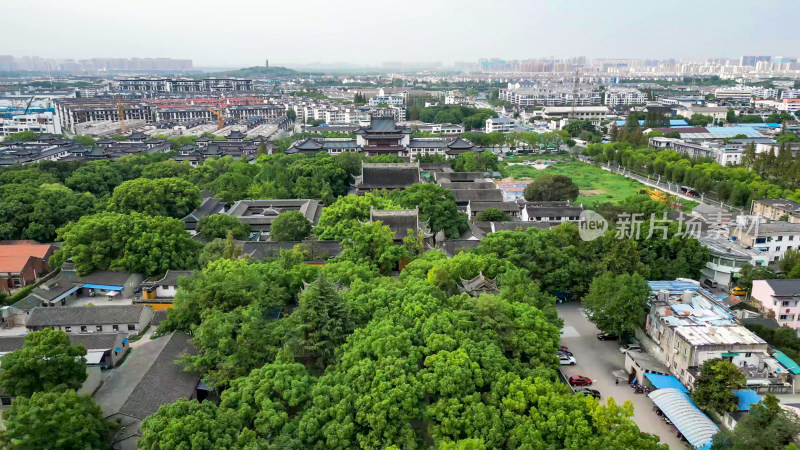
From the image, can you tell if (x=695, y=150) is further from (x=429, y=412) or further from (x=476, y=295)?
(x=429, y=412)

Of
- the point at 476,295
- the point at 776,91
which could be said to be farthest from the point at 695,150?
the point at 776,91

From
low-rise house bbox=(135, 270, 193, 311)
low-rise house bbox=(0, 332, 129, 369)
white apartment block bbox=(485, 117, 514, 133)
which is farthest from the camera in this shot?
white apartment block bbox=(485, 117, 514, 133)

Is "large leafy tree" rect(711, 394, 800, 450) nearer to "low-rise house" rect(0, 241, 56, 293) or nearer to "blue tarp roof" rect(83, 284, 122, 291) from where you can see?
"blue tarp roof" rect(83, 284, 122, 291)

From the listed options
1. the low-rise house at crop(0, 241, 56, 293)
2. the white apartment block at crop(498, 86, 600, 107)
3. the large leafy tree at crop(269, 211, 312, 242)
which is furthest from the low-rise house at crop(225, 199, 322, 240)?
the white apartment block at crop(498, 86, 600, 107)

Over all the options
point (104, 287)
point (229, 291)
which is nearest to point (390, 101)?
point (104, 287)

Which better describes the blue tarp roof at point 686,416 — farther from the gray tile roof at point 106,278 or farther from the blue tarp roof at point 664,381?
the gray tile roof at point 106,278

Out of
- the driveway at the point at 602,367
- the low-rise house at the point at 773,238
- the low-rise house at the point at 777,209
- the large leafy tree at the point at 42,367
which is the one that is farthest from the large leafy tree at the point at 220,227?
the low-rise house at the point at 777,209
